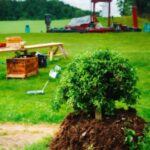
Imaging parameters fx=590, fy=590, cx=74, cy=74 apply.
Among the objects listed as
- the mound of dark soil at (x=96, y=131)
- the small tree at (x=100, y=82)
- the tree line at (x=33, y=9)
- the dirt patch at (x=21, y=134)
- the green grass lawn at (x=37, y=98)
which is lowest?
the tree line at (x=33, y=9)

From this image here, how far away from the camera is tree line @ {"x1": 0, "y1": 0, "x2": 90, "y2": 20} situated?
334 feet

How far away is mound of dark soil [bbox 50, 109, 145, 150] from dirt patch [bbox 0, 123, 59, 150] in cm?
115

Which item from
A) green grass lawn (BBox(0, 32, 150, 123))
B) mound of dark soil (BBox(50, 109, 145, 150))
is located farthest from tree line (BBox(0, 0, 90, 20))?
mound of dark soil (BBox(50, 109, 145, 150))

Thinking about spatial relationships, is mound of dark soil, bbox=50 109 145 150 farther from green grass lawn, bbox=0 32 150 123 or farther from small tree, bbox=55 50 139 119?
green grass lawn, bbox=0 32 150 123

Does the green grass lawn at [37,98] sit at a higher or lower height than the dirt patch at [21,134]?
lower

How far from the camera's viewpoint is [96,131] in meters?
7.98

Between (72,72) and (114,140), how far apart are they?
111 cm

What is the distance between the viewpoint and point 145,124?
Result: 827 cm

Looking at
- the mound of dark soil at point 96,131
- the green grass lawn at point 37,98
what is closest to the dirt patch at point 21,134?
the green grass lawn at point 37,98

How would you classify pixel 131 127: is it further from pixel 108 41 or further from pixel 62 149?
pixel 108 41

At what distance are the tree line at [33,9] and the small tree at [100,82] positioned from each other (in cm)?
9224

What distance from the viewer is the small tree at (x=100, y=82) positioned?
26.1 feet

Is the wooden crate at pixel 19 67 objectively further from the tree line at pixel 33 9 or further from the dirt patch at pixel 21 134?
the tree line at pixel 33 9

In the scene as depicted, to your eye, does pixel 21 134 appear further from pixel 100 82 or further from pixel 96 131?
pixel 100 82
